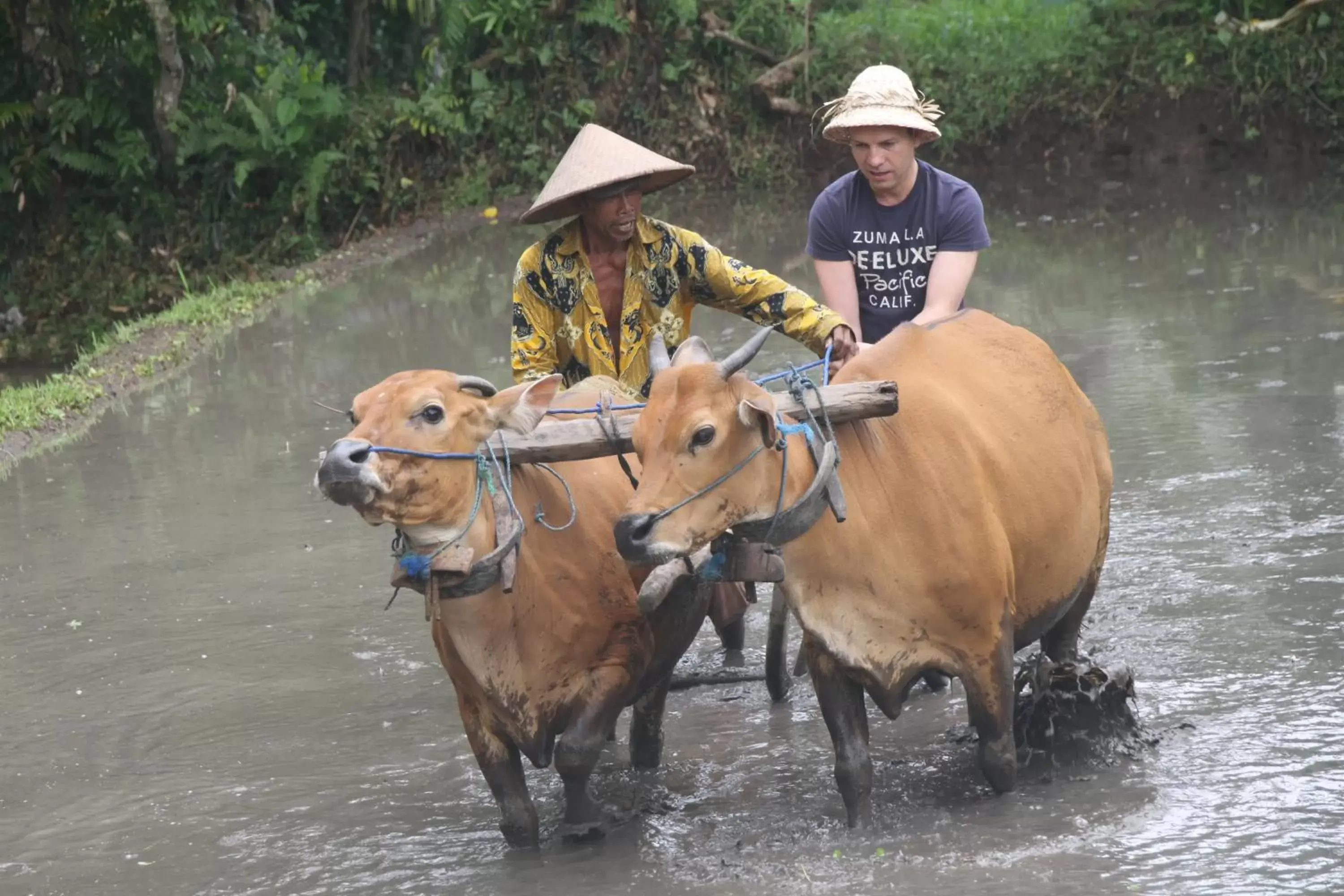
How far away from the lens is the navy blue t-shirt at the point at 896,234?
5797mm

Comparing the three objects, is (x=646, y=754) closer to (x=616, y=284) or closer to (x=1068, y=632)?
(x=1068, y=632)

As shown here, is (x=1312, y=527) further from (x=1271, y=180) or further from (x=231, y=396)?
(x=1271, y=180)

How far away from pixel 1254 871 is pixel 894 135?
2.62 m

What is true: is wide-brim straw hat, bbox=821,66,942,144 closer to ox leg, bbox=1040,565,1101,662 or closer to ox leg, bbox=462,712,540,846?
ox leg, bbox=1040,565,1101,662

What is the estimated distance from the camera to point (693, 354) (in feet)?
14.5

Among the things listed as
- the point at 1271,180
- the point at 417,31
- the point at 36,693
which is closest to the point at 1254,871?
the point at 36,693

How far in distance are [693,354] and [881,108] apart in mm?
1643

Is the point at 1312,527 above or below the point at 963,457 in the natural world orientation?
below

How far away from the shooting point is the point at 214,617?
710cm

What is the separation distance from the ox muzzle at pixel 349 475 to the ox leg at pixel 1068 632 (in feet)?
7.81

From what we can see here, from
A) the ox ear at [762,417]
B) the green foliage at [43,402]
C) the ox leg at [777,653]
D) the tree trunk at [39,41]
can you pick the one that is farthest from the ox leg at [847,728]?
the tree trunk at [39,41]

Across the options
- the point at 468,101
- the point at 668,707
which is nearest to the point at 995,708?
the point at 668,707

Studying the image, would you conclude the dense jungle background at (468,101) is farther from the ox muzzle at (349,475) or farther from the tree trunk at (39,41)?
the ox muzzle at (349,475)

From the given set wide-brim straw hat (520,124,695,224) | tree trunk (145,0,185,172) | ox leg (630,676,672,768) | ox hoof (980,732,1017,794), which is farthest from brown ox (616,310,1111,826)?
tree trunk (145,0,185,172)
